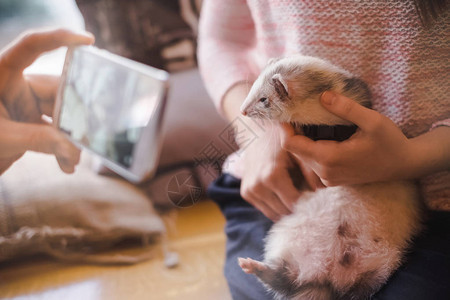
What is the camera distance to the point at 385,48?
1.22 feet

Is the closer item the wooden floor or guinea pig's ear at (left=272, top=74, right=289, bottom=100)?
guinea pig's ear at (left=272, top=74, right=289, bottom=100)

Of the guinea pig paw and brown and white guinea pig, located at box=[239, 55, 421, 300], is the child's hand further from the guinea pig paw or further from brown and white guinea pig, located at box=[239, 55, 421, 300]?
the guinea pig paw

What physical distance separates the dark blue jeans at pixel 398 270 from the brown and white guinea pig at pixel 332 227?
0.02m

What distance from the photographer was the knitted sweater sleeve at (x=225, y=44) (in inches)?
20.5

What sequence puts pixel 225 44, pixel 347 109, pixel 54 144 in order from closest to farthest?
pixel 347 109, pixel 54 144, pixel 225 44

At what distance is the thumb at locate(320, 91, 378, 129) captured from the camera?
0.33m

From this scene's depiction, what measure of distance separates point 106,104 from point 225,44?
244 millimetres

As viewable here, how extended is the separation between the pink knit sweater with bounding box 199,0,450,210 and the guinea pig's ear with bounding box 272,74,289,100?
0.29ft

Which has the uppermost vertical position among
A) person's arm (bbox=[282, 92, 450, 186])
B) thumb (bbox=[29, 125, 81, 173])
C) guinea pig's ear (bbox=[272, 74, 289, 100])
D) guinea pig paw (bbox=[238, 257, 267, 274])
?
guinea pig's ear (bbox=[272, 74, 289, 100])

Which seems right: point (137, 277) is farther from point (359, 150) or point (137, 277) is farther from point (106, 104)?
point (359, 150)

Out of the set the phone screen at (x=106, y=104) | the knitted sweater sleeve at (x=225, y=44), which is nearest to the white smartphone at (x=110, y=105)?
the phone screen at (x=106, y=104)

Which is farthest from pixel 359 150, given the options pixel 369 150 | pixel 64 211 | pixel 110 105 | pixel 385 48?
pixel 64 211

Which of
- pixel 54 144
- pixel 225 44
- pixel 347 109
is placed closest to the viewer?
pixel 347 109

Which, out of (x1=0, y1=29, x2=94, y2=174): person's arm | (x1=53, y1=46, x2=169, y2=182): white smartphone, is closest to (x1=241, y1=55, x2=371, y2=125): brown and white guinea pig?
(x1=53, y1=46, x2=169, y2=182): white smartphone
